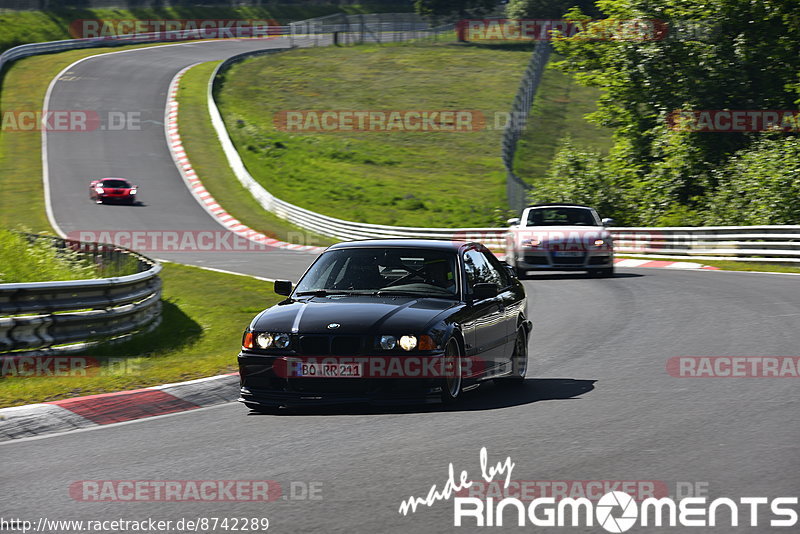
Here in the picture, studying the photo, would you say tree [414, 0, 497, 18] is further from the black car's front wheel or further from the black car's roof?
the black car's front wheel

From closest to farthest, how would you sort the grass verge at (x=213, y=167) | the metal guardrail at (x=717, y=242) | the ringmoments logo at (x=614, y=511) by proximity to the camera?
1. the ringmoments logo at (x=614, y=511)
2. the metal guardrail at (x=717, y=242)
3. the grass verge at (x=213, y=167)

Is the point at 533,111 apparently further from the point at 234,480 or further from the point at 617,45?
the point at 234,480

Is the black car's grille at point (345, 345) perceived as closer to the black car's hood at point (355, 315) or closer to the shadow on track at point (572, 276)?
the black car's hood at point (355, 315)

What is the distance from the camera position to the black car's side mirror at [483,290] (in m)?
9.09

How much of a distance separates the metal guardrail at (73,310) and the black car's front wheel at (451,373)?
15.4ft

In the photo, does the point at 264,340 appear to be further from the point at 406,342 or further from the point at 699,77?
the point at 699,77

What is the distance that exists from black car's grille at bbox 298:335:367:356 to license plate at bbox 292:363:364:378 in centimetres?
8

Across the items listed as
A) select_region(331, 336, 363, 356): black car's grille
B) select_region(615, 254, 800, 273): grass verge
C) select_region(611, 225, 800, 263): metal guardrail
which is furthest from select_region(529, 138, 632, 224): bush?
select_region(331, 336, 363, 356): black car's grille

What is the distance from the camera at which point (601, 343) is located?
40.9 ft

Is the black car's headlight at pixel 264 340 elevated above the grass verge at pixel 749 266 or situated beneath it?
elevated above

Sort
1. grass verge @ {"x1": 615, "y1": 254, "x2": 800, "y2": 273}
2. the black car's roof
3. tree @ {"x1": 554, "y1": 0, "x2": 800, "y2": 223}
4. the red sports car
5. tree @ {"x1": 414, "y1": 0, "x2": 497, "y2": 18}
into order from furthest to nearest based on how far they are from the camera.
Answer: tree @ {"x1": 414, "y1": 0, "x2": 497, "y2": 18} → the red sports car → tree @ {"x1": 554, "y1": 0, "x2": 800, "y2": 223} → grass verge @ {"x1": 615, "y1": 254, "x2": 800, "y2": 273} → the black car's roof

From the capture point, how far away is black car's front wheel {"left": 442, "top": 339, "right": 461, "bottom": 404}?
27.4ft

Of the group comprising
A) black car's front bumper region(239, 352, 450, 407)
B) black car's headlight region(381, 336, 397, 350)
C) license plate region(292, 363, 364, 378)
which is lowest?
black car's front bumper region(239, 352, 450, 407)

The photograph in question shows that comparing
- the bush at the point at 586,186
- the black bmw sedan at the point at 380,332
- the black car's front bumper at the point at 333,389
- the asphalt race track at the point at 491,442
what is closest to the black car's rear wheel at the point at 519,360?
the black bmw sedan at the point at 380,332
